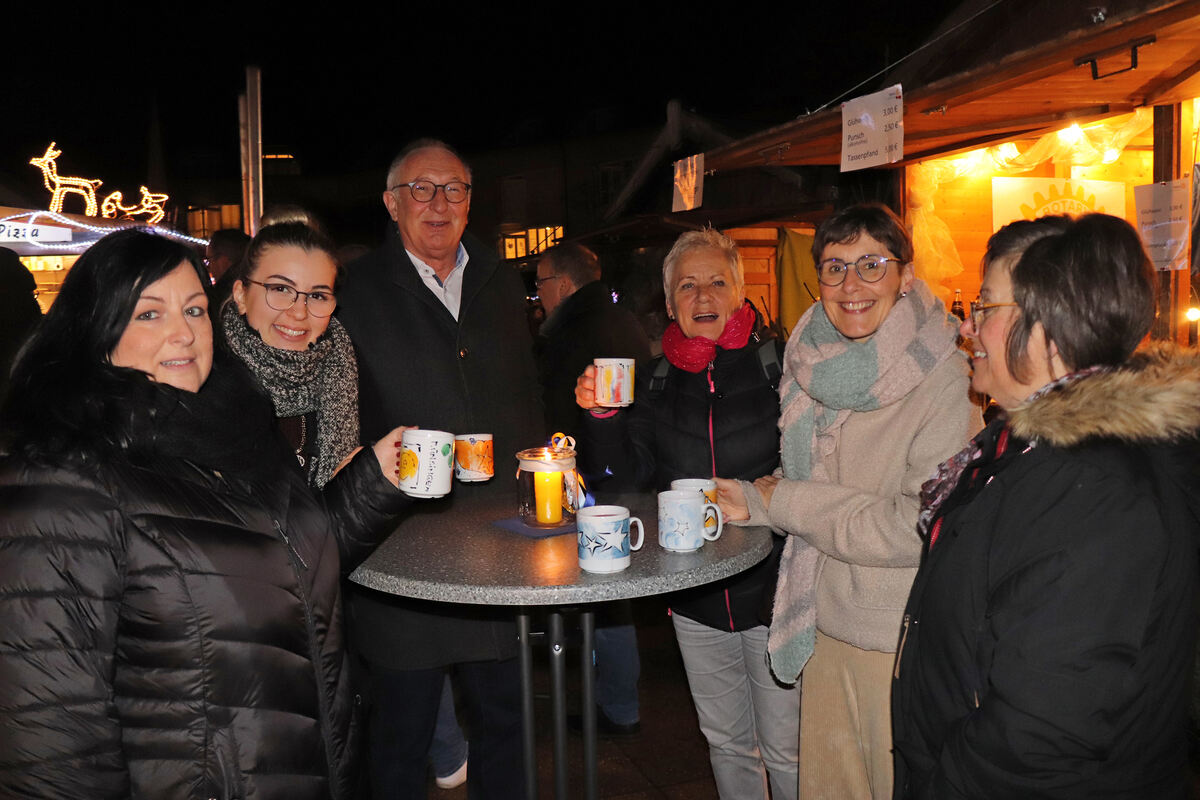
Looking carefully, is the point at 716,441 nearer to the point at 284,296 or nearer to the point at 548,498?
the point at 548,498

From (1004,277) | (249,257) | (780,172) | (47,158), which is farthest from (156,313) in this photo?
(47,158)

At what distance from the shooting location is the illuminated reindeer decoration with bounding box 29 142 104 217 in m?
13.3

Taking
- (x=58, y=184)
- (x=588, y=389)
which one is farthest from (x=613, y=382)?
(x=58, y=184)

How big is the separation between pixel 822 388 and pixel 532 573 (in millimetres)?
965

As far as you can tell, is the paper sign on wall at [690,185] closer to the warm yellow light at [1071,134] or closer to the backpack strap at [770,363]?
the warm yellow light at [1071,134]

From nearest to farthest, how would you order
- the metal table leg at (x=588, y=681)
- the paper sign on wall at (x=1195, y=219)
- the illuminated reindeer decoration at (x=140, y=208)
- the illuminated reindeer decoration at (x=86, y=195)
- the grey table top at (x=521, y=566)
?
the grey table top at (x=521, y=566) → the metal table leg at (x=588, y=681) → the paper sign on wall at (x=1195, y=219) → the illuminated reindeer decoration at (x=86, y=195) → the illuminated reindeer decoration at (x=140, y=208)

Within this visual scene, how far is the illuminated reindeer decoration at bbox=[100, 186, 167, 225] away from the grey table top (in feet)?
49.4

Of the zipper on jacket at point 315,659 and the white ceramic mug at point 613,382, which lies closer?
the zipper on jacket at point 315,659

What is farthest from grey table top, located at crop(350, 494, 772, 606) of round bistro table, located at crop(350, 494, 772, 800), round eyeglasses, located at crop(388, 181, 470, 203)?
round eyeglasses, located at crop(388, 181, 470, 203)

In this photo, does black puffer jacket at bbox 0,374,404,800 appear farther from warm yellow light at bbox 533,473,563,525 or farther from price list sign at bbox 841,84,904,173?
price list sign at bbox 841,84,904,173

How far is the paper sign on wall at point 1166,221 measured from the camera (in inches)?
165

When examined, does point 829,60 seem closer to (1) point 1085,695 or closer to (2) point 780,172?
(2) point 780,172

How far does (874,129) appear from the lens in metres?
A: 4.13

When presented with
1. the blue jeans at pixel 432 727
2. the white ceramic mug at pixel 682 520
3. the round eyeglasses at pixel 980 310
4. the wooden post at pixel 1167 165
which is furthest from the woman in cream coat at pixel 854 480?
the wooden post at pixel 1167 165
